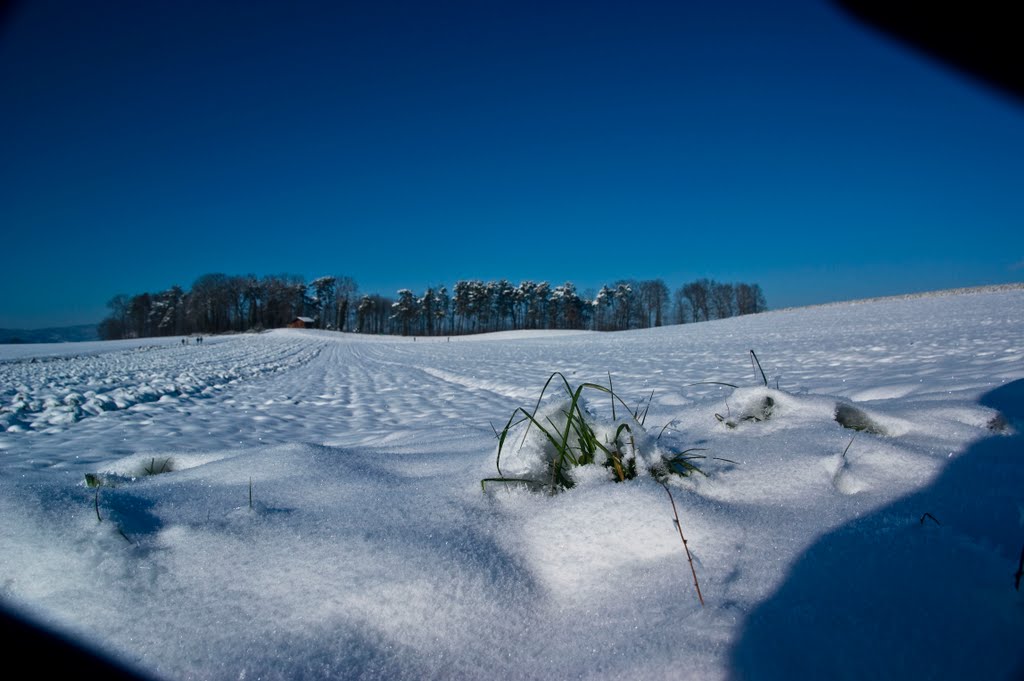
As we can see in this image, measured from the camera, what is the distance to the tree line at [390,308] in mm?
67812

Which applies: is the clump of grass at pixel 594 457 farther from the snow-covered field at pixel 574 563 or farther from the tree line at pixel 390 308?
the tree line at pixel 390 308

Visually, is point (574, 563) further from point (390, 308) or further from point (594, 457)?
point (390, 308)

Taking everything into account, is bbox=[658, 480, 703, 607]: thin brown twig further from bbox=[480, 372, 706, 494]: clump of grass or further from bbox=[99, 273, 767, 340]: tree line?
bbox=[99, 273, 767, 340]: tree line

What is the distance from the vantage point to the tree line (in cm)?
6781

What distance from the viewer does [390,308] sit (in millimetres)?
75750

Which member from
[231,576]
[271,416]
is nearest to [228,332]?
[271,416]

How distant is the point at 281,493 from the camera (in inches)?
51.9

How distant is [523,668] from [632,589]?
24 centimetres

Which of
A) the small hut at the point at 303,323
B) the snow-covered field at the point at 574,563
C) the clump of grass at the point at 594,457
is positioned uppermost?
the small hut at the point at 303,323

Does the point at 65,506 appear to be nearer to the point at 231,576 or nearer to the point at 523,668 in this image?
the point at 231,576

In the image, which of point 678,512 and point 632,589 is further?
point 678,512

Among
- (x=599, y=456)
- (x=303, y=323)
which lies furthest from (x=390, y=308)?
(x=599, y=456)

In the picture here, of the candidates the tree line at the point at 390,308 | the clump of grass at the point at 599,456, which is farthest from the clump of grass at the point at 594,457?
the tree line at the point at 390,308

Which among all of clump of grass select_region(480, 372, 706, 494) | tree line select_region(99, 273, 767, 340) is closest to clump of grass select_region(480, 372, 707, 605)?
clump of grass select_region(480, 372, 706, 494)
